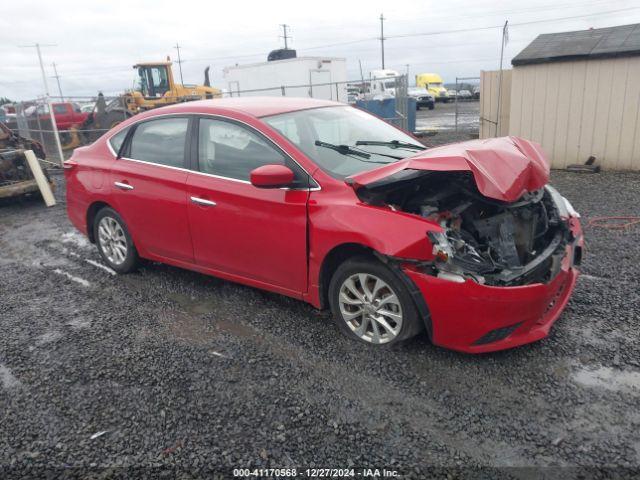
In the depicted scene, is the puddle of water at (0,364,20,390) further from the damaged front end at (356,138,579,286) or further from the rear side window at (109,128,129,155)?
the damaged front end at (356,138,579,286)

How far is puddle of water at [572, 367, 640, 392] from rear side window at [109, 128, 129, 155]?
173 inches

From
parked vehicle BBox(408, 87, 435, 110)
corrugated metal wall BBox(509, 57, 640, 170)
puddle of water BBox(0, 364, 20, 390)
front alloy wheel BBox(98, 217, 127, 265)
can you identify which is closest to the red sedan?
front alloy wheel BBox(98, 217, 127, 265)

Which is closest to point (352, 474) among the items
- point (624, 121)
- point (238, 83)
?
point (624, 121)

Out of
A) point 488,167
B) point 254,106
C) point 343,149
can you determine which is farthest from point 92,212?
point 488,167

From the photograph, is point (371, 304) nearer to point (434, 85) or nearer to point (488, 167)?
point (488, 167)

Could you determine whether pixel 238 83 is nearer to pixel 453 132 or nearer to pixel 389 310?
pixel 453 132

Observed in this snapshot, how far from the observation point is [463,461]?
2.58 meters

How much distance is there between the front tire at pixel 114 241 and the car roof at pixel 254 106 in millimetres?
1209

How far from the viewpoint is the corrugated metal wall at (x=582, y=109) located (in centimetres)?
941

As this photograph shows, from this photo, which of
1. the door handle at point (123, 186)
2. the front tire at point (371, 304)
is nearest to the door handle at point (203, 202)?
the door handle at point (123, 186)

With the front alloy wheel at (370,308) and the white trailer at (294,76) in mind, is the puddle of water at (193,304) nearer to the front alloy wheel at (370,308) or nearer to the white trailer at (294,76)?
the front alloy wheel at (370,308)

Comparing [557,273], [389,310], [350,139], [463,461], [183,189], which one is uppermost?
[350,139]

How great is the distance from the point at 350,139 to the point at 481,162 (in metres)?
1.35

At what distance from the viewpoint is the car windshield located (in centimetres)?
392
